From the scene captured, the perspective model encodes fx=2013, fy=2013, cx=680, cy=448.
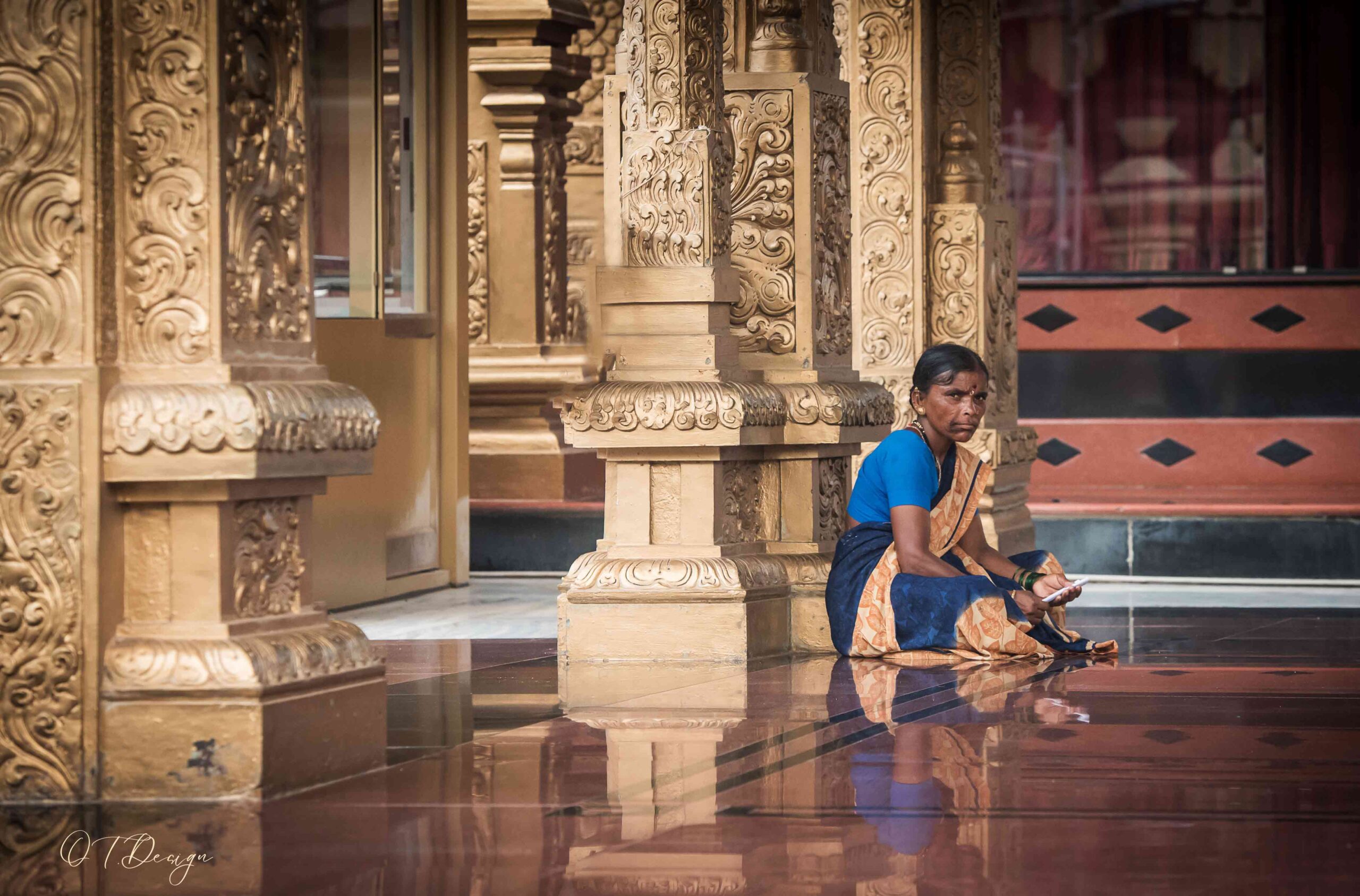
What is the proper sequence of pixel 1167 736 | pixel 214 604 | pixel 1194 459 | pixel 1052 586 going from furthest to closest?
pixel 1194 459 → pixel 1052 586 → pixel 1167 736 → pixel 214 604

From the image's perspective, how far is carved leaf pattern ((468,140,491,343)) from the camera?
10.1 m

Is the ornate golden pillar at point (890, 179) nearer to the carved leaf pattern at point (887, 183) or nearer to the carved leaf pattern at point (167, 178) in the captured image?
the carved leaf pattern at point (887, 183)

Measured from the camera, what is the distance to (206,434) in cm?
364

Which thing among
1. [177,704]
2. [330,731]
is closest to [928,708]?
[330,731]

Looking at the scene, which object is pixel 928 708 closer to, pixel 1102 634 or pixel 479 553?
pixel 1102 634

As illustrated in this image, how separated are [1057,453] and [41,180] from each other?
8245mm

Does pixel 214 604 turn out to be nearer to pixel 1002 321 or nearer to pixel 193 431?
pixel 193 431

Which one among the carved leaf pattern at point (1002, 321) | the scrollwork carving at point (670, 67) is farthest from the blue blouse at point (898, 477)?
the carved leaf pattern at point (1002, 321)

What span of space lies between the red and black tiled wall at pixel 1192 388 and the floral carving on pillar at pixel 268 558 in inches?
286

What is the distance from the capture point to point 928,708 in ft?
15.5

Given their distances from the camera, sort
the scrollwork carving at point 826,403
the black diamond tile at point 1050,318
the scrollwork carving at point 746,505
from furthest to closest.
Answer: the black diamond tile at point 1050,318 < the scrollwork carving at point 826,403 < the scrollwork carving at point 746,505

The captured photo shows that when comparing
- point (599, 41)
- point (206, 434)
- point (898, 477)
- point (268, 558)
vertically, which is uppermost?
point (599, 41)

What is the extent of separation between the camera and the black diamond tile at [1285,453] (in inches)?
425

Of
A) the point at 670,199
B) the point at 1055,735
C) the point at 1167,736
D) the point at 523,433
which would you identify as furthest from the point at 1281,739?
the point at 523,433
